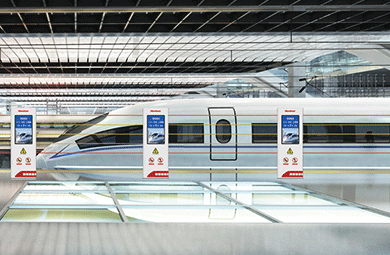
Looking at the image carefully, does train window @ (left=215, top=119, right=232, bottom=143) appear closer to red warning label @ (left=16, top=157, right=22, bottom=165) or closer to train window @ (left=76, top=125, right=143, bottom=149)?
train window @ (left=76, top=125, right=143, bottom=149)

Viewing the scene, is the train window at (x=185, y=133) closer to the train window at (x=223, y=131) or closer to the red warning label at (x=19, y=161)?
the train window at (x=223, y=131)

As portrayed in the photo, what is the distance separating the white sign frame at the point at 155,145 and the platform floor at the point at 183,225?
4.94 metres

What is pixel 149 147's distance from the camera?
35.2 feet

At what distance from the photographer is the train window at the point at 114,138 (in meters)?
11.4

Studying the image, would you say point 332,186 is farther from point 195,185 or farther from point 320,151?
point 195,185

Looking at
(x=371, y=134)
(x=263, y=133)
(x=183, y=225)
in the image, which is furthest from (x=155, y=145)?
(x=183, y=225)

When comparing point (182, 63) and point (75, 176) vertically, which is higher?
point (182, 63)

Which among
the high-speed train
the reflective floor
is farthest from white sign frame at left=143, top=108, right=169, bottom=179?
the reflective floor

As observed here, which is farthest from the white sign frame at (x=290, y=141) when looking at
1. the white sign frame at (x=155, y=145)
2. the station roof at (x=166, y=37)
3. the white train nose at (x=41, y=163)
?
the white train nose at (x=41, y=163)

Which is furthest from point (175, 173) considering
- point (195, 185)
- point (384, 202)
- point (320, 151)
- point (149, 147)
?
point (384, 202)

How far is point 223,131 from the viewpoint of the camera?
38.3ft

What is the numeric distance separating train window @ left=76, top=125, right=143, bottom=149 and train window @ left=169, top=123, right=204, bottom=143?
76cm

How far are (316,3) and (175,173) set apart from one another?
5.29 metres

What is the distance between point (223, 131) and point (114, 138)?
2.63 m
